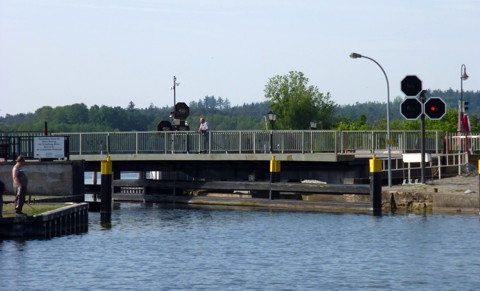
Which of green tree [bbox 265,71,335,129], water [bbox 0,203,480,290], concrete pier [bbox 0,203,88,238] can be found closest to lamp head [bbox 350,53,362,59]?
water [bbox 0,203,480,290]

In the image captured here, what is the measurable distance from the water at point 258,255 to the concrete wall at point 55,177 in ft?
8.22

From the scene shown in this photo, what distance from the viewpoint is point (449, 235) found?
42750 mm

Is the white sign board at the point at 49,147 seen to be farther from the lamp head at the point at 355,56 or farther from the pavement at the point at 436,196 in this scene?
the pavement at the point at 436,196

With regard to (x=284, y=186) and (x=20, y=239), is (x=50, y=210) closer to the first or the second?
(x=20, y=239)

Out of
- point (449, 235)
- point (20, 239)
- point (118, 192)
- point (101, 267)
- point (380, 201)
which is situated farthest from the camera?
point (118, 192)

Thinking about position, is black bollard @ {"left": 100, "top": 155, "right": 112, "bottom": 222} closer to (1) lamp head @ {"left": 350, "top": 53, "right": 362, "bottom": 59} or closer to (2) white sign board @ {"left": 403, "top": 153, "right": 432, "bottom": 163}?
(1) lamp head @ {"left": 350, "top": 53, "right": 362, "bottom": 59}

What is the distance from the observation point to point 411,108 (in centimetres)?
5819

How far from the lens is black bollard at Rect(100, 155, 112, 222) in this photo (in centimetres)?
5191

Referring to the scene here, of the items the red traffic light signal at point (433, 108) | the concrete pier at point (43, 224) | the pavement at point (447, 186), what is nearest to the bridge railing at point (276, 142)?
the pavement at point (447, 186)

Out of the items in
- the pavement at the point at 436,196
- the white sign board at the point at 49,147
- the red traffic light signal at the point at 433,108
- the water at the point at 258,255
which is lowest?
the water at the point at 258,255

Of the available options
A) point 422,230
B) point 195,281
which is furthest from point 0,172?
point 195,281

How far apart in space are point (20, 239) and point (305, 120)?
309 ft

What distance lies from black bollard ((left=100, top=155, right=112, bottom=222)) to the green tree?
79.5 meters

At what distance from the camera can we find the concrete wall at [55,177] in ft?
175
